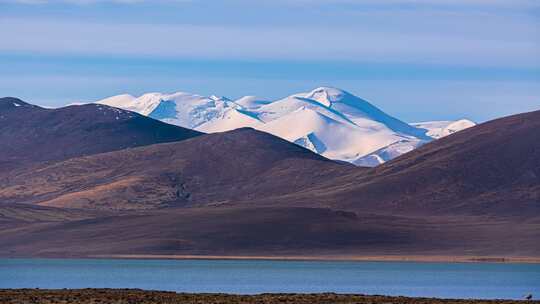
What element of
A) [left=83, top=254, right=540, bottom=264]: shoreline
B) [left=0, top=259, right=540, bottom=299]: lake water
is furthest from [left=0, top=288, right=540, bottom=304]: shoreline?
[left=83, top=254, right=540, bottom=264]: shoreline

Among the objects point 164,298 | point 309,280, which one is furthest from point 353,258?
point 164,298

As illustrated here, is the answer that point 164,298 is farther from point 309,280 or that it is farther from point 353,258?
point 353,258

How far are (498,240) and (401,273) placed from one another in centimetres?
6571

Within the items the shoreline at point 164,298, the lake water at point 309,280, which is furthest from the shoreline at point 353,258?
the shoreline at point 164,298

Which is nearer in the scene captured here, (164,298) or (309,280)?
(164,298)


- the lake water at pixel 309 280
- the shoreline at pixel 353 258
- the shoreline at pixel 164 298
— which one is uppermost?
the shoreline at pixel 353 258

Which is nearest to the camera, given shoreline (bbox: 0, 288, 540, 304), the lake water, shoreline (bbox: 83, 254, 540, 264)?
shoreline (bbox: 0, 288, 540, 304)

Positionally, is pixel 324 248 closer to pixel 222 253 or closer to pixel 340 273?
pixel 222 253

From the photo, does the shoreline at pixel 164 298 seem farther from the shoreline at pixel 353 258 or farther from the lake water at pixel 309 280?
the shoreline at pixel 353 258

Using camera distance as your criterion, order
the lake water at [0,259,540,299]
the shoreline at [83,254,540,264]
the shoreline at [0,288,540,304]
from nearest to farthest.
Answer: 1. the shoreline at [0,288,540,304]
2. the lake water at [0,259,540,299]
3. the shoreline at [83,254,540,264]

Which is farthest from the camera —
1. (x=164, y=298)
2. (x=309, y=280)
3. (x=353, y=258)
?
(x=353, y=258)

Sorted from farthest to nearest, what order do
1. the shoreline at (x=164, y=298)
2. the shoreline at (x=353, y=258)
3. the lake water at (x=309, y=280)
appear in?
the shoreline at (x=353, y=258) → the lake water at (x=309, y=280) → the shoreline at (x=164, y=298)

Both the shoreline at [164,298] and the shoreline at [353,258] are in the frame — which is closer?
the shoreline at [164,298]

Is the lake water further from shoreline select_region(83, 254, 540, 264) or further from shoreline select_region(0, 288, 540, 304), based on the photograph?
shoreline select_region(83, 254, 540, 264)
